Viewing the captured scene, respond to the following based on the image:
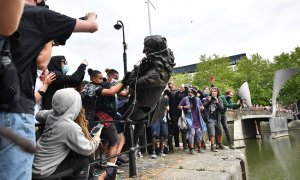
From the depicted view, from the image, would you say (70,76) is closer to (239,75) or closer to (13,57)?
(13,57)

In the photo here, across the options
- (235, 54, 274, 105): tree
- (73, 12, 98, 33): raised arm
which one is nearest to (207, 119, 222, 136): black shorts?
(73, 12, 98, 33): raised arm

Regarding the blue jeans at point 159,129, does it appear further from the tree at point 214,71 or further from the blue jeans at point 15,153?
the tree at point 214,71

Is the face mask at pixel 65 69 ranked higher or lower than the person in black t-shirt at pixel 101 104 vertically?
higher

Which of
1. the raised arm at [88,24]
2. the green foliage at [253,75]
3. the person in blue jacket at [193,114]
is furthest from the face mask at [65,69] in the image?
the green foliage at [253,75]

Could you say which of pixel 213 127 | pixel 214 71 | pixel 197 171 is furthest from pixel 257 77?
pixel 197 171

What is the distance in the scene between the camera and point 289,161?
12.0 metres

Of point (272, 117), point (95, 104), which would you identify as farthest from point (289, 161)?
point (272, 117)

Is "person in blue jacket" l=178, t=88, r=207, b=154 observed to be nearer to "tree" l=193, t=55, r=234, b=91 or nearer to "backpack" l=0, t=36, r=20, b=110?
"backpack" l=0, t=36, r=20, b=110

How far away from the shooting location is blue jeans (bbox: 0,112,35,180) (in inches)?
52.8

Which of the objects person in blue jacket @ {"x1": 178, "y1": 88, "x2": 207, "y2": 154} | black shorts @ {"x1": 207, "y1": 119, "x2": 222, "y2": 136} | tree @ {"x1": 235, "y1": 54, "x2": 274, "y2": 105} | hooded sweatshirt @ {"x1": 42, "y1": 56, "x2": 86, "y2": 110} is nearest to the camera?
hooded sweatshirt @ {"x1": 42, "y1": 56, "x2": 86, "y2": 110}

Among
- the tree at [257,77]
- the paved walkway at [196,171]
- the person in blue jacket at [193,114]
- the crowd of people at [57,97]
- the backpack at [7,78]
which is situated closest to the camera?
the backpack at [7,78]

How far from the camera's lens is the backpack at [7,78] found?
128 cm

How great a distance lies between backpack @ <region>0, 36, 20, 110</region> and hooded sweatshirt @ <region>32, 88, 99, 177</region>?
41.7 inches

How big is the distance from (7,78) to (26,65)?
Result: 0.68 ft
